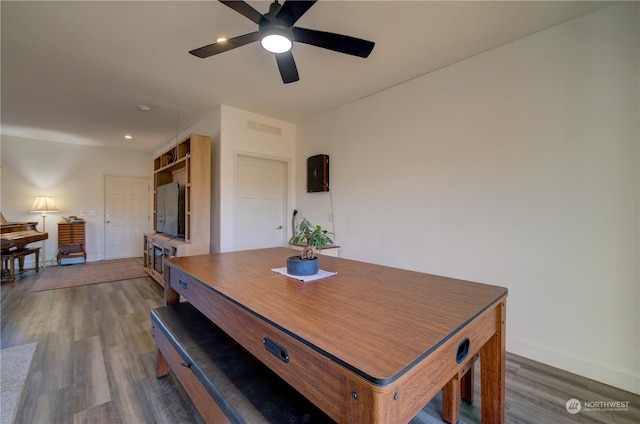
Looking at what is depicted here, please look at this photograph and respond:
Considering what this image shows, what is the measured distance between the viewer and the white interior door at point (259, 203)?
4.03 meters

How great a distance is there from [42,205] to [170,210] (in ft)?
10.2

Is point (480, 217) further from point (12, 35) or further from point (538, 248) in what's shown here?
point (12, 35)

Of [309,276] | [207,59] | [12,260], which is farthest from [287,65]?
[12,260]

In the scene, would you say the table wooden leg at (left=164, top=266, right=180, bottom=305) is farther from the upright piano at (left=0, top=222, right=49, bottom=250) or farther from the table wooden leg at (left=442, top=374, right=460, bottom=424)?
the upright piano at (left=0, top=222, right=49, bottom=250)

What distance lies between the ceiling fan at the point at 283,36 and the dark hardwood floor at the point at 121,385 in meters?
2.26

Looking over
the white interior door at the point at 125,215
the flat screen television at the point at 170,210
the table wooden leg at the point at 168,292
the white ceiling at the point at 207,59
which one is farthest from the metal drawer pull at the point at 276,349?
the white interior door at the point at 125,215

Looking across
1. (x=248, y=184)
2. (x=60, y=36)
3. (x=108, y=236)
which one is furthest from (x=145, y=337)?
(x=108, y=236)

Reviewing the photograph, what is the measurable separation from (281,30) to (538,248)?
96.4 inches

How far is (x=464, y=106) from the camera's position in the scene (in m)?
2.54

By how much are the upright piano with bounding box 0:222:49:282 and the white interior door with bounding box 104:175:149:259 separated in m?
1.24

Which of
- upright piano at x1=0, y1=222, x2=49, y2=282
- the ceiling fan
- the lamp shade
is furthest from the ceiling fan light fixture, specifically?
the lamp shade

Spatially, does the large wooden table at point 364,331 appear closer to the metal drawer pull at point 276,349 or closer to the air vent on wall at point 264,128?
the metal drawer pull at point 276,349

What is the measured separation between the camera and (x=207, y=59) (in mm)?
2570

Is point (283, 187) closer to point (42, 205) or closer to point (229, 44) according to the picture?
point (229, 44)
